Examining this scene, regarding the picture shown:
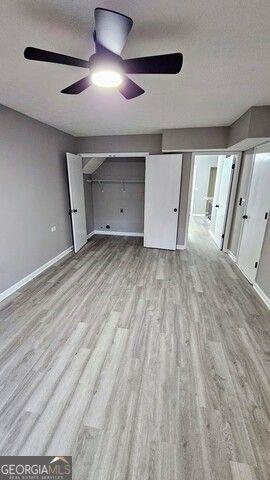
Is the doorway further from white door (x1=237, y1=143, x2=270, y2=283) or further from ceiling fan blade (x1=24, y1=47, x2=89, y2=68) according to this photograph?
ceiling fan blade (x1=24, y1=47, x2=89, y2=68)

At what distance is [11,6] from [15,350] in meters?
2.46

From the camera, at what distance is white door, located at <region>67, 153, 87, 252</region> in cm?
391

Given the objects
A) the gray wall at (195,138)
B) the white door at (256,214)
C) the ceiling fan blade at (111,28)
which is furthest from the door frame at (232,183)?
the ceiling fan blade at (111,28)

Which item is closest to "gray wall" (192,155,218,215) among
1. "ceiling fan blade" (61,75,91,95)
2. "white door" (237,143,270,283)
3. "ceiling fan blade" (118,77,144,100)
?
"white door" (237,143,270,283)

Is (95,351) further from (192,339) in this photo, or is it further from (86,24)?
(86,24)

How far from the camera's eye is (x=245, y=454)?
1.18 m

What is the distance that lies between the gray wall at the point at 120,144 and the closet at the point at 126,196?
14 cm

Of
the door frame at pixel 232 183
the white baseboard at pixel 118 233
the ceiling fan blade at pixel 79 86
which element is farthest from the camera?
the white baseboard at pixel 118 233

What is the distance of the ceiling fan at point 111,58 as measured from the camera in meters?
1.10

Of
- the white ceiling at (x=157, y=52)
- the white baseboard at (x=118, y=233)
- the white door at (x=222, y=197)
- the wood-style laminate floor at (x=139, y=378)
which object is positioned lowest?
the wood-style laminate floor at (x=139, y=378)

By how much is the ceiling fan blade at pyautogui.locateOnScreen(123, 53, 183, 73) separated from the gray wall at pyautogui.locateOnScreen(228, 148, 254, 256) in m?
2.80

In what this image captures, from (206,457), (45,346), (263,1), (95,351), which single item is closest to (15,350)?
(45,346)

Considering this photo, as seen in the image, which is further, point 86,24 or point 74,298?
point 74,298

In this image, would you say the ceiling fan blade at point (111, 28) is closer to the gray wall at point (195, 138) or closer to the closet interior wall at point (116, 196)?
the gray wall at point (195, 138)
